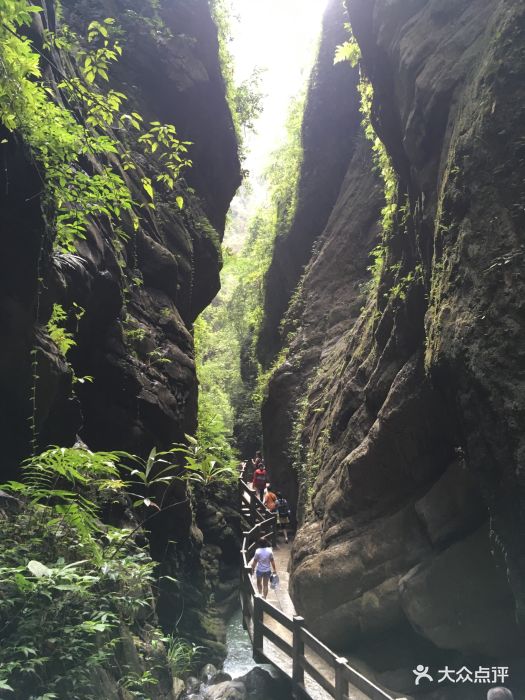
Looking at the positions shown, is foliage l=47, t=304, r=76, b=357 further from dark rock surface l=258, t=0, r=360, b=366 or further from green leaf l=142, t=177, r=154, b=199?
dark rock surface l=258, t=0, r=360, b=366

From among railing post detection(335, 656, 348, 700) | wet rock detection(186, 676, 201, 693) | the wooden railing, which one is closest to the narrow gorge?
wet rock detection(186, 676, 201, 693)

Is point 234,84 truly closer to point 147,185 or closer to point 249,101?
point 249,101

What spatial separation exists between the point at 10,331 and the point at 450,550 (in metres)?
6.49

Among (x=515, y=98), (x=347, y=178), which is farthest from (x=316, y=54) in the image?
(x=515, y=98)

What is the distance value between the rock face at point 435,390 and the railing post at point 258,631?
795mm

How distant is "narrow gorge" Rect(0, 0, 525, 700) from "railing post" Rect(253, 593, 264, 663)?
593 mm

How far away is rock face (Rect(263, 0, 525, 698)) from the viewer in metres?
5.54

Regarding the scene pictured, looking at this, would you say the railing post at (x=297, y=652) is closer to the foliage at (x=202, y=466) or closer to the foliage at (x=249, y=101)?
the foliage at (x=202, y=466)

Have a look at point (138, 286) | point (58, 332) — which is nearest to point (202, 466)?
point (58, 332)

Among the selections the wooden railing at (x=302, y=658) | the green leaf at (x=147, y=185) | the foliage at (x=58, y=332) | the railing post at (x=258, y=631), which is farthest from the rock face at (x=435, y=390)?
the foliage at (x=58, y=332)

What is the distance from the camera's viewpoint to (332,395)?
13203 mm

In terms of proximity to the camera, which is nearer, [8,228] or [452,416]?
[8,228]

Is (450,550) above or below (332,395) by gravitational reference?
below

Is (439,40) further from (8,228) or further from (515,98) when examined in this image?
(8,228)
